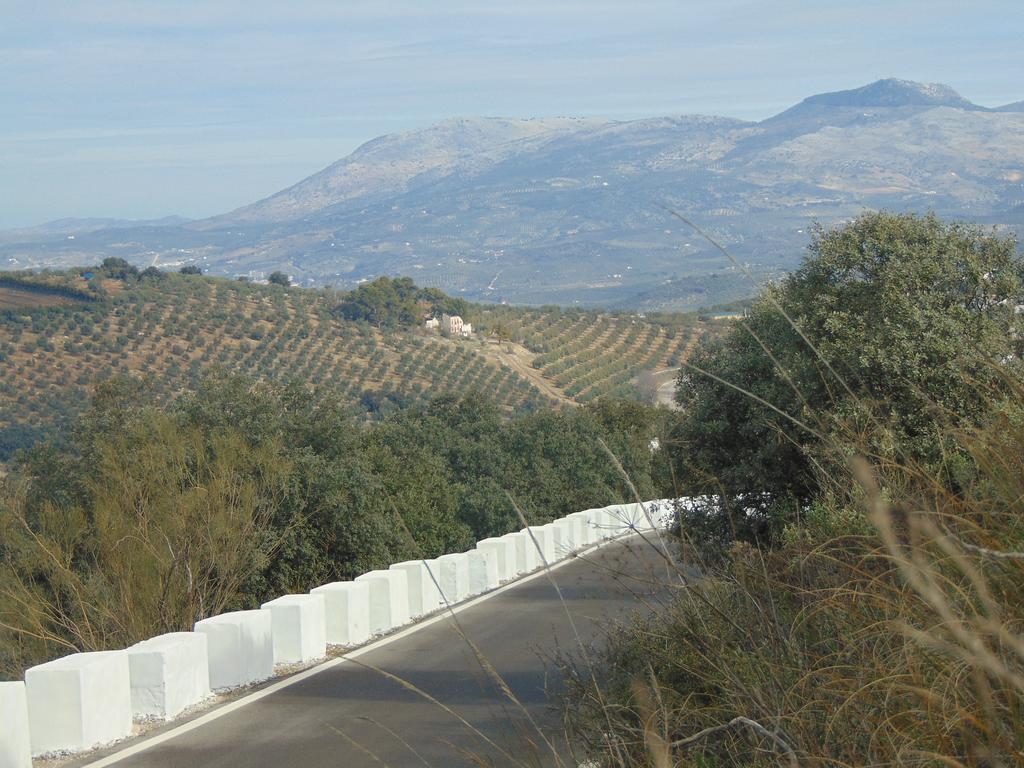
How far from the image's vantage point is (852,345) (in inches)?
470

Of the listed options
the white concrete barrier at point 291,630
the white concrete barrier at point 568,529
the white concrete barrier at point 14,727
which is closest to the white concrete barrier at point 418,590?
the white concrete barrier at point 291,630

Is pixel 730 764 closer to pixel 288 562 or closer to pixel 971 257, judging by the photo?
pixel 971 257

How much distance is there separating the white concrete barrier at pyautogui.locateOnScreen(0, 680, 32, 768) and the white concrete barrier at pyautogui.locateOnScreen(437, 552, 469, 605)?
372 inches

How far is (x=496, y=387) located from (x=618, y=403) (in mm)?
25566

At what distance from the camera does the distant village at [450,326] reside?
8994 centimetres

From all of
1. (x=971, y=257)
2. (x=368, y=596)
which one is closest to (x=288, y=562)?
(x=368, y=596)

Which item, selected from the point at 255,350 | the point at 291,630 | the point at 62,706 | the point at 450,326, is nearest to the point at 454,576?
the point at 291,630

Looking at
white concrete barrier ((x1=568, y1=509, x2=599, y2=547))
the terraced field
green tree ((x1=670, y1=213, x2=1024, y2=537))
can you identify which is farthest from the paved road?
the terraced field

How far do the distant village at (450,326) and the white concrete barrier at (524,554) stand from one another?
220 ft

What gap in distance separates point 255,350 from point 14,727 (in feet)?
218

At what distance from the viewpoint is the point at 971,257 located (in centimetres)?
1245

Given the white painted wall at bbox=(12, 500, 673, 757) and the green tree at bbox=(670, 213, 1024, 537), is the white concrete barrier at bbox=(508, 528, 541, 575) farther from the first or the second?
the green tree at bbox=(670, 213, 1024, 537)

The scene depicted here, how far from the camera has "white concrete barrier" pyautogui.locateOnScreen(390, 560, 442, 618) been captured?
15328 mm

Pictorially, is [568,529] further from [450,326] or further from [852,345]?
[450,326]
